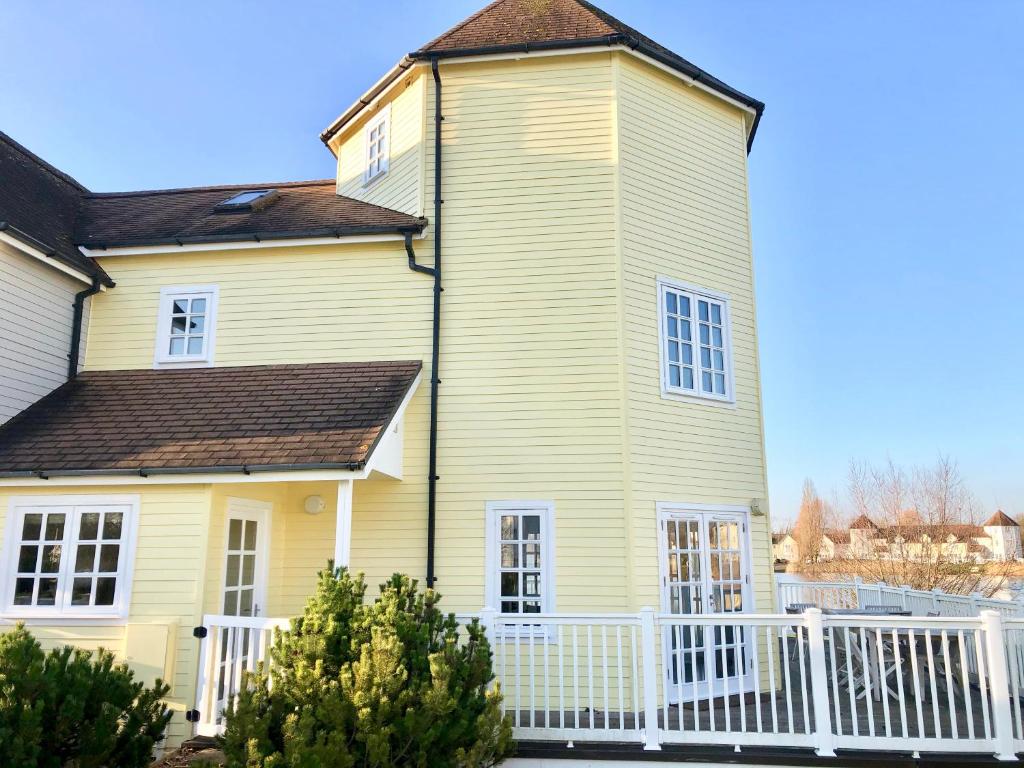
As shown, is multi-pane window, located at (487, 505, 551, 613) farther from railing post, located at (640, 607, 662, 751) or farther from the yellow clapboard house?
railing post, located at (640, 607, 662, 751)

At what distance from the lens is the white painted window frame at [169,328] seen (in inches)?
373

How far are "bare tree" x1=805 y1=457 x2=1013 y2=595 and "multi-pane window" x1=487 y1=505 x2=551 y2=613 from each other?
16.9 m

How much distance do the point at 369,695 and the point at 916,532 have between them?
22407 millimetres

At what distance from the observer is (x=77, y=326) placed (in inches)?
377

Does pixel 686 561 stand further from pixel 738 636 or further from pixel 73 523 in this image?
pixel 73 523

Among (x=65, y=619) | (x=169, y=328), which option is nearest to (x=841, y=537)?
(x=169, y=328)

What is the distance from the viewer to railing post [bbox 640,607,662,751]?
19.3 ft

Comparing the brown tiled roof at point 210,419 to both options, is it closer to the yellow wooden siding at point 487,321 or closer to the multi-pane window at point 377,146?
the yellow wooden siding at point 487,321

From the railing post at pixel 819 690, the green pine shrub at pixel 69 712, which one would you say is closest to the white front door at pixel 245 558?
the green pine shrub at pixel 69 712

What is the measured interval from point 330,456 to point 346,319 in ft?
9.36

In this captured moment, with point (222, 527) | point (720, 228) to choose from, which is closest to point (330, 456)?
point (222, 527)

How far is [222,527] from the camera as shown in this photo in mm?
7637

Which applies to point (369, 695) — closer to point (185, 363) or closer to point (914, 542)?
point (185, 363)

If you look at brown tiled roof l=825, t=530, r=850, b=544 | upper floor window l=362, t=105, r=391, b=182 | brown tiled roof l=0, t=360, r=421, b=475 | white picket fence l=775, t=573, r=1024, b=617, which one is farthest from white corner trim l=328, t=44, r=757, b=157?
brown tiled roof l=825, t=530, r=850, b=544
